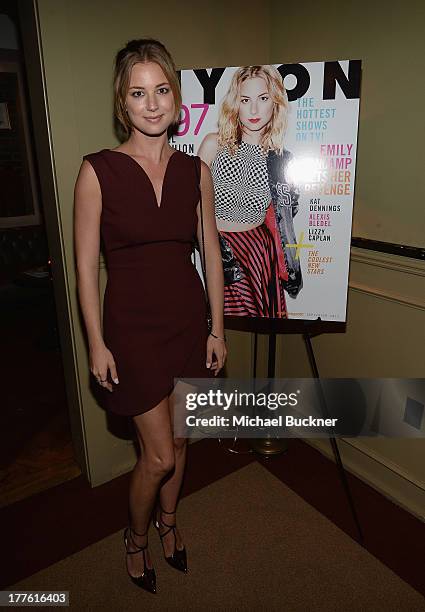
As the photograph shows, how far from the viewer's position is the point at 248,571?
6.49ft

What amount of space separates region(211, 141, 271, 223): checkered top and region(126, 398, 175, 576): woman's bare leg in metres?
0.85

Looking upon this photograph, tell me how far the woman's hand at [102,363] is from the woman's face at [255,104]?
1067 mm

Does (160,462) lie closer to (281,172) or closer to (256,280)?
(256,280)

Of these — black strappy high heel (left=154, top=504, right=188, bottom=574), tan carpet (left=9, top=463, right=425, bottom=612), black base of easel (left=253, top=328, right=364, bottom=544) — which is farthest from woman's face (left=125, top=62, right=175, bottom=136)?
tan carpet (left=9, top=463, right=425, bottom=612)

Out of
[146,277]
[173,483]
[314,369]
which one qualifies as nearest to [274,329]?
[314,369]

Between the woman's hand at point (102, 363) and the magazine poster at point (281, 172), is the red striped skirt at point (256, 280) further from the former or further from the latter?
the woman's hand at point (102, 363)

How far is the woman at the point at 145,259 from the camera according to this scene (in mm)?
1573

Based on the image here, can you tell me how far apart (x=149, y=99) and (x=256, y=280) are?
3.00 feet

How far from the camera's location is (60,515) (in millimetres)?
2328

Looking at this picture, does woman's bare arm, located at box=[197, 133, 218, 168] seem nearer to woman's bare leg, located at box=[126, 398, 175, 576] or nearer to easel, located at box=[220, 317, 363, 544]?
easel, located at box=[220, 317, 363, 544]

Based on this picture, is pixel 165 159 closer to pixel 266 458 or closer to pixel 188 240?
pixel 188 240

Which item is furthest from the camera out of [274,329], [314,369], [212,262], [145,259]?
[274,329]

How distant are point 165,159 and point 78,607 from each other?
5.50ft

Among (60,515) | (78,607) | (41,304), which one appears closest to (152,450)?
(78,607)
